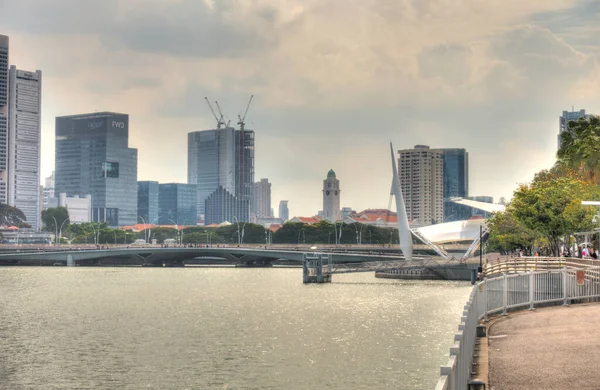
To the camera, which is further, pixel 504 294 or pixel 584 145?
pixel 584 145

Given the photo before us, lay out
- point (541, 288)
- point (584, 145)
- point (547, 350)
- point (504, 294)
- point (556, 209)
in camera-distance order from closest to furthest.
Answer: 1. point (547, 350)
2. point (504, 294)
3. point (541, 288)
4. point (584, 145)
5. point (556, 209)

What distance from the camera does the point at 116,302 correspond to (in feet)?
286

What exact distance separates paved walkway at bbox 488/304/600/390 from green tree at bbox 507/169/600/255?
48.2 metres

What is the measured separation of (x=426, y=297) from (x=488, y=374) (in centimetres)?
7131

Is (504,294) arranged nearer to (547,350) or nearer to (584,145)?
(547,350)

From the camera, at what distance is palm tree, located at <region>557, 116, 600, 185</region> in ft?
180

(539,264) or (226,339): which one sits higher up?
(539,264)

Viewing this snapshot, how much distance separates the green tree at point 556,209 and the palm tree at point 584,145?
30.2 feet

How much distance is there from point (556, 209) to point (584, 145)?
23.8m

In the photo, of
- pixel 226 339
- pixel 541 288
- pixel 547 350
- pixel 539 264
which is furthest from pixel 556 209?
pixel 547 350

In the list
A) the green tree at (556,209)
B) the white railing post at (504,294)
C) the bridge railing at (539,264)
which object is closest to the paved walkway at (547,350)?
the white railing post at (504,294)

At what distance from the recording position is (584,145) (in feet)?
185

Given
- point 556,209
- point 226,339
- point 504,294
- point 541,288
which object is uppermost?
point 556,209

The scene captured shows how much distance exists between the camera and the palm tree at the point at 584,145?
5471 cm
